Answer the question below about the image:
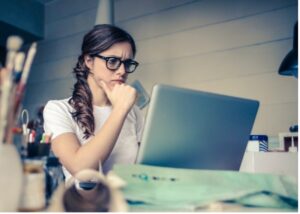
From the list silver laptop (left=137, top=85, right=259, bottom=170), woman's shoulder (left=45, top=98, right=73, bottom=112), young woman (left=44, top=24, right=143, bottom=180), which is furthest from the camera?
woman's shoulder (left=45, top=98, right=73, bottom=112)

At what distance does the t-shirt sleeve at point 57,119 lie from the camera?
1.17 metres

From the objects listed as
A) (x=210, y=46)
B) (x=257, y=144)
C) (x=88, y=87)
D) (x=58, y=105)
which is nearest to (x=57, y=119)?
(x=58, y=105)

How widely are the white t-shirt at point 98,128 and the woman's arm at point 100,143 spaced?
0.10 m

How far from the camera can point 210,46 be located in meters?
2.38

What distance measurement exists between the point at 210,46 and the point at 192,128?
171 cm

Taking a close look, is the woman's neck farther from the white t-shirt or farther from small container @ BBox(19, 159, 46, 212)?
small container @ BBox(19, 159, 46, 212)

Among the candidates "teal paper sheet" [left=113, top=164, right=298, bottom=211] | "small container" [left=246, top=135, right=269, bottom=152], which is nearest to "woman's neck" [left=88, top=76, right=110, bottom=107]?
"small container" [left=246, top=135, right=269, bottom=152]

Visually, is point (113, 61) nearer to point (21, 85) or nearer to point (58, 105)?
point (58, 105)

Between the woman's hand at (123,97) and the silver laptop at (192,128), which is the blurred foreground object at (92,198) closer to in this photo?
the silver laptop at (192,128)

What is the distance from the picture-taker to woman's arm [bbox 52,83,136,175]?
3.25ft

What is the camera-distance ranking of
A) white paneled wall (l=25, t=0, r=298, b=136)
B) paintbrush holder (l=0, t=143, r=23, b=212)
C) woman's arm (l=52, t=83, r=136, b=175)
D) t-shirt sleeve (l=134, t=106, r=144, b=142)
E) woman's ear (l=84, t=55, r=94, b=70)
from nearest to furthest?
paintbrush holder (l=0, t=143, r=23, b=212), woman's arm (l=52, t=83, r=136, b=175), woman's ear (l=84, t=55, r=94, b=70), t-shirt sleeve (l=134, t=106, r=144, b=142), white paneled wall (l=25, t=0, r=298, b=136)

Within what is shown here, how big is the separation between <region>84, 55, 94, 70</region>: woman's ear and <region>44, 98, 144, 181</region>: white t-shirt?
0.18 metres

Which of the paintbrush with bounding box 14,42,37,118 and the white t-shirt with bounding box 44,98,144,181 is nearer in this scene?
the paintbrush with bounding box 14,42,37,118

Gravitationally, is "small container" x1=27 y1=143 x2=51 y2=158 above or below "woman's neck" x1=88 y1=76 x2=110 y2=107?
below
